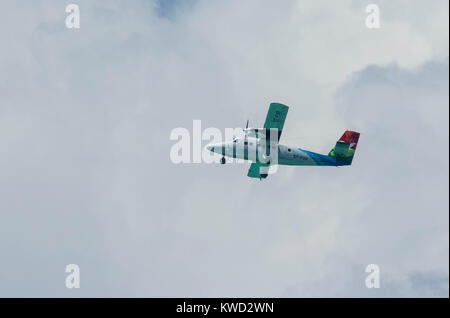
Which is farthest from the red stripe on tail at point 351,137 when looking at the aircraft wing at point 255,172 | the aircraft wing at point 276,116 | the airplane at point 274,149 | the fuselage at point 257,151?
the aircraft wing at point 255,172

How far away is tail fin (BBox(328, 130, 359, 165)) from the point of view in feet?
302

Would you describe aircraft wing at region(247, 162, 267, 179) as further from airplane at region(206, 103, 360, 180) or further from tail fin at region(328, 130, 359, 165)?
tail fin at region(328, 130, 359, 165)

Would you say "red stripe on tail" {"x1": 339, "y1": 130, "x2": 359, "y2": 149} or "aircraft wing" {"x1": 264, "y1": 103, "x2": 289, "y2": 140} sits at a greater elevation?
"aircraft wing" {"x1": 264, "y1": 103, "x2": 289, "y2": 140}

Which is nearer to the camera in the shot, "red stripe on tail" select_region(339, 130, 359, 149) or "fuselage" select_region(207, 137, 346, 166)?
"fuselage" select_region(207, 137, 346, 166)

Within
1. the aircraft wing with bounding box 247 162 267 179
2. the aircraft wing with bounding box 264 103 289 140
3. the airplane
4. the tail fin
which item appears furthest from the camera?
the aircraft wing with bounding box 247 162 267 179

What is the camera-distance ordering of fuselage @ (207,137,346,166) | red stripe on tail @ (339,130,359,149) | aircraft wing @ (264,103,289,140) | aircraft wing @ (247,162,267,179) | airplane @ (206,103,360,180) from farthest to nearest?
aircraft wing @ (247,162,267,179)
red stripe on tail @ (339,130,359,149)
fuselage @ (207,137,346,166)
airplane @ (206,103,360,180)
aircraft wing @ (264,103,289,140)

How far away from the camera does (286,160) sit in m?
90.9

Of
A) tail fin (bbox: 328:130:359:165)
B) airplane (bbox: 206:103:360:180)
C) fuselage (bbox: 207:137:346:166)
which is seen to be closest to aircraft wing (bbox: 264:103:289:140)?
airplane (bbox: 206:103:360:180)

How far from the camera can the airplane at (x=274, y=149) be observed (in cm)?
8894

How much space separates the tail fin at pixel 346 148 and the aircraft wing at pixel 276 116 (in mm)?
6937

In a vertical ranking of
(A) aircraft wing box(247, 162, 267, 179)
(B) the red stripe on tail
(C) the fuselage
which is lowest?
(A) aircraft wing box(247, 162, 267, 179)
